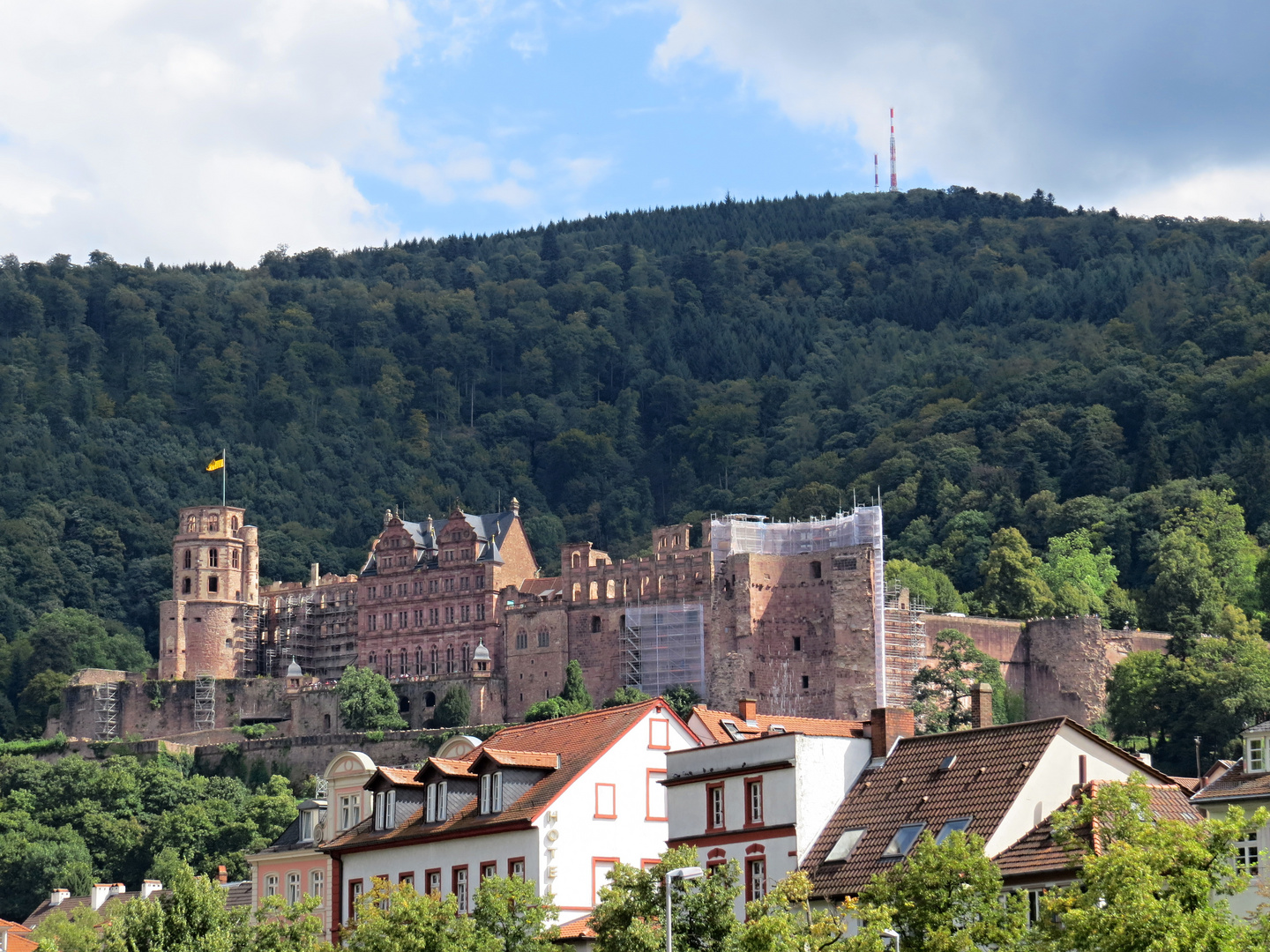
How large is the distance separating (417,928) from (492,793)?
882 cm

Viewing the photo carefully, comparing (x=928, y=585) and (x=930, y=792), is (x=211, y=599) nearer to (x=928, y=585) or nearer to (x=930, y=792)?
(x=928, y=585)

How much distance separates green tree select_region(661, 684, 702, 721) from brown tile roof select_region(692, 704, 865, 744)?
54140 mm

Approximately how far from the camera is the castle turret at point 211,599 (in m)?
150

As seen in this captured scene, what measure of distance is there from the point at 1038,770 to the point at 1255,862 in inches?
205

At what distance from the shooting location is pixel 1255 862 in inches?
1702

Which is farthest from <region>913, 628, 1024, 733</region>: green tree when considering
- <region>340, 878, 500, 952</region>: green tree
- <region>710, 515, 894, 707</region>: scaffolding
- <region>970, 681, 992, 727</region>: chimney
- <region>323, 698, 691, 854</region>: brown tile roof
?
<region>340, 878, 500, 952</region>: green tree

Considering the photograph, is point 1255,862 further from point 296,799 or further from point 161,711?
point 161,711

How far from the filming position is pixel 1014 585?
479 feet

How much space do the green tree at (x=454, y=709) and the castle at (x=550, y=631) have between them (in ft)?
2.51

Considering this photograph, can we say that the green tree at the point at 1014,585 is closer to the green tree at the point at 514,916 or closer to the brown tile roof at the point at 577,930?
the brown tile roof at the point at 577,930

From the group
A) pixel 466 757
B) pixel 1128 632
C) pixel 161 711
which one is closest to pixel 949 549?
pixel 1128 632

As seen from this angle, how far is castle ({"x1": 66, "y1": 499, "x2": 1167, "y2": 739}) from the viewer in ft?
406

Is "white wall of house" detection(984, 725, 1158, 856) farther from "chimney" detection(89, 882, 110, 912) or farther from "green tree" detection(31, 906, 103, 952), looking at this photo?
"chimney" detection(89, 882, 110, 912)

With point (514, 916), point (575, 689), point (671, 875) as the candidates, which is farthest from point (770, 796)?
point (575, 689)
